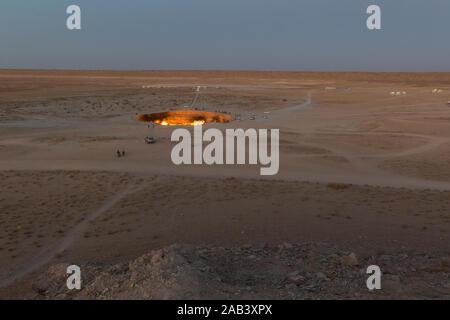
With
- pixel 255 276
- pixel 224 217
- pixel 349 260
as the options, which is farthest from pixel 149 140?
pixel 349 260

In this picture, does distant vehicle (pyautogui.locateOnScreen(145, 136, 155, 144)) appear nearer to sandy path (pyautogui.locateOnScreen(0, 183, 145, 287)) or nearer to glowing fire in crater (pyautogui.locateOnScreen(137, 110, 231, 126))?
sandy path (pyautogui.locateOnScreen(0, 183, 145, 287))

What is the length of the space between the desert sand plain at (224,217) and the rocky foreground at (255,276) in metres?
0.04

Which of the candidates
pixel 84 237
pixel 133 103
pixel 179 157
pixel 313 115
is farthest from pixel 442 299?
pixel 133 103

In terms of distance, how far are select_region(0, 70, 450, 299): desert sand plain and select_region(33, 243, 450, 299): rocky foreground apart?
4cm

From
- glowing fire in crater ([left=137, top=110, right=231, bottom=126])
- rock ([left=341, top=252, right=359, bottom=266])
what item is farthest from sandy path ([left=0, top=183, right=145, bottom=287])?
glowing fire in crater ([left=137, top=110, right=231, bottom=126])

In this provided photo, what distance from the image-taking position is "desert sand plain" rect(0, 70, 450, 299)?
7.82 m

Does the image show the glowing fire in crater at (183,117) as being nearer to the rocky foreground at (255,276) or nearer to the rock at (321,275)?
the rocky foreground at (255,276)

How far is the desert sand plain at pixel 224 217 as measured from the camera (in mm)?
7820

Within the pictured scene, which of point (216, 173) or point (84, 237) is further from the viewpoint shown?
point (216, 173)

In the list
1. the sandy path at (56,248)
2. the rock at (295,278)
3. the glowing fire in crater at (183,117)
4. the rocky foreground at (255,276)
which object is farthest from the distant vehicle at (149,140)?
the rock at (295,278)

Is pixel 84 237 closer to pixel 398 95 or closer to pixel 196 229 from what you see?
pixel 196 229

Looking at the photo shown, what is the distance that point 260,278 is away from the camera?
26.2 ft

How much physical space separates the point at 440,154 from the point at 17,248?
24379 mm

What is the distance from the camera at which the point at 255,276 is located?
8102 mm
